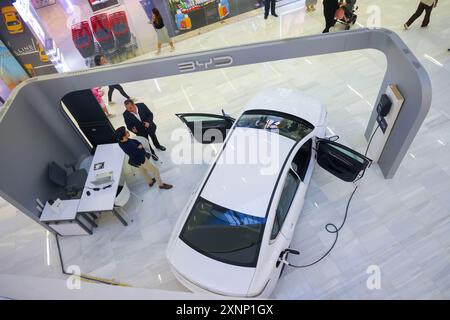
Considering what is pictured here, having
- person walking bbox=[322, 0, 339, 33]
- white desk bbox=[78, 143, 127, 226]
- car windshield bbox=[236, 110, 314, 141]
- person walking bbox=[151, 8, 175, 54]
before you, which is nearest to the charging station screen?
person walking bbox=[151, 8, 175, 54]

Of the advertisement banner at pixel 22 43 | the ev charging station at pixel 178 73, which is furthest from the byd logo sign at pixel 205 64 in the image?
the advertisement banner at pixel 22 43

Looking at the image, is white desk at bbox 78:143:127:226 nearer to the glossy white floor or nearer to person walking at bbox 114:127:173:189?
person walking at bbox 114:127:173:189

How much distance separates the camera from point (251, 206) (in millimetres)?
3842

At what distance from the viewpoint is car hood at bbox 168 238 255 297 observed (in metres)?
3.58

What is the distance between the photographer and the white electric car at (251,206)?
3.70 m

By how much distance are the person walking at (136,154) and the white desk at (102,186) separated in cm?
38

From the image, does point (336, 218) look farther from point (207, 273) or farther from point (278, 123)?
point (207, 273)

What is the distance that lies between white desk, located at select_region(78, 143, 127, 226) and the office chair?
0.23m

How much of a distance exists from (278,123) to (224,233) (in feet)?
6.21

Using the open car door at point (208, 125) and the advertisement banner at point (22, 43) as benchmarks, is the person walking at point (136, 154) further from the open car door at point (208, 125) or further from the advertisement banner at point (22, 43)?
the advertisement banner at point (22, 43)

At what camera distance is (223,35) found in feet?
30.9

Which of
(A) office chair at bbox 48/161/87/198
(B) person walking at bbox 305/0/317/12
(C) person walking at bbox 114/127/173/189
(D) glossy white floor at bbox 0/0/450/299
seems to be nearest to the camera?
(D) glossy white floor at bbox 0/0/450/299
